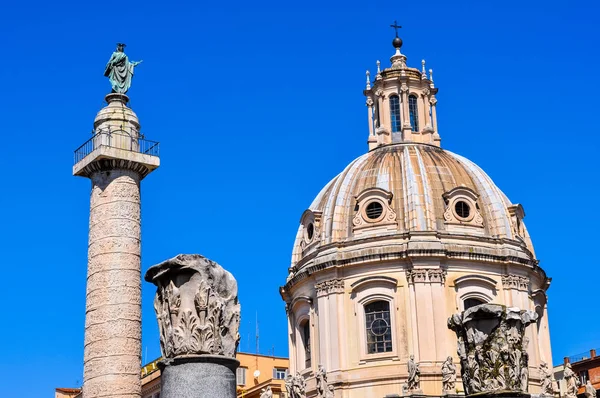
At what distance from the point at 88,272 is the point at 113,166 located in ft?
11.2

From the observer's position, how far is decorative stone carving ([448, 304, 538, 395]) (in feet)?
46.3

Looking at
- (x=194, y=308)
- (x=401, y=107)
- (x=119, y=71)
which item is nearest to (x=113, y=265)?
(x=119, y=71)

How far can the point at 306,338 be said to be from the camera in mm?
50438

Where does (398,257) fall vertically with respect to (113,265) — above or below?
above

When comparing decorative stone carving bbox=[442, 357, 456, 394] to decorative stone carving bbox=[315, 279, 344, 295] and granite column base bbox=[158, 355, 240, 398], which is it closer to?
decorative stone carving bbox=[315, 279, 344, 295]

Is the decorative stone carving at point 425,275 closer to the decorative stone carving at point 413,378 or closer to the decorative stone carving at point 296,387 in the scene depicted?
the decorative stone carving at point 413,378

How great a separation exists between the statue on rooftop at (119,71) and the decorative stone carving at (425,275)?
17.3m

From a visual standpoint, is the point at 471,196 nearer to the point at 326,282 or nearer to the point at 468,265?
the point at 468,265

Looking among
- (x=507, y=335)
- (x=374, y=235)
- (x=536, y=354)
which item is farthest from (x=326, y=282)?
(x=507, y=335)

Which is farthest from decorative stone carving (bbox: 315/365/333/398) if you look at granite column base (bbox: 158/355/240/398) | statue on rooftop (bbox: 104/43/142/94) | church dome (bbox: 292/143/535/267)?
granite column base (bbox: 158/355/240/398)

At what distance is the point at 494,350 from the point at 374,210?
34982 millimetres

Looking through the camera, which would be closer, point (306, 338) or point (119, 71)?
point (119, 71)

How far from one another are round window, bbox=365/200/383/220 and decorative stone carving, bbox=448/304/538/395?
3441cm

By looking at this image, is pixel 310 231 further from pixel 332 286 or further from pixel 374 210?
pixel 332 286
